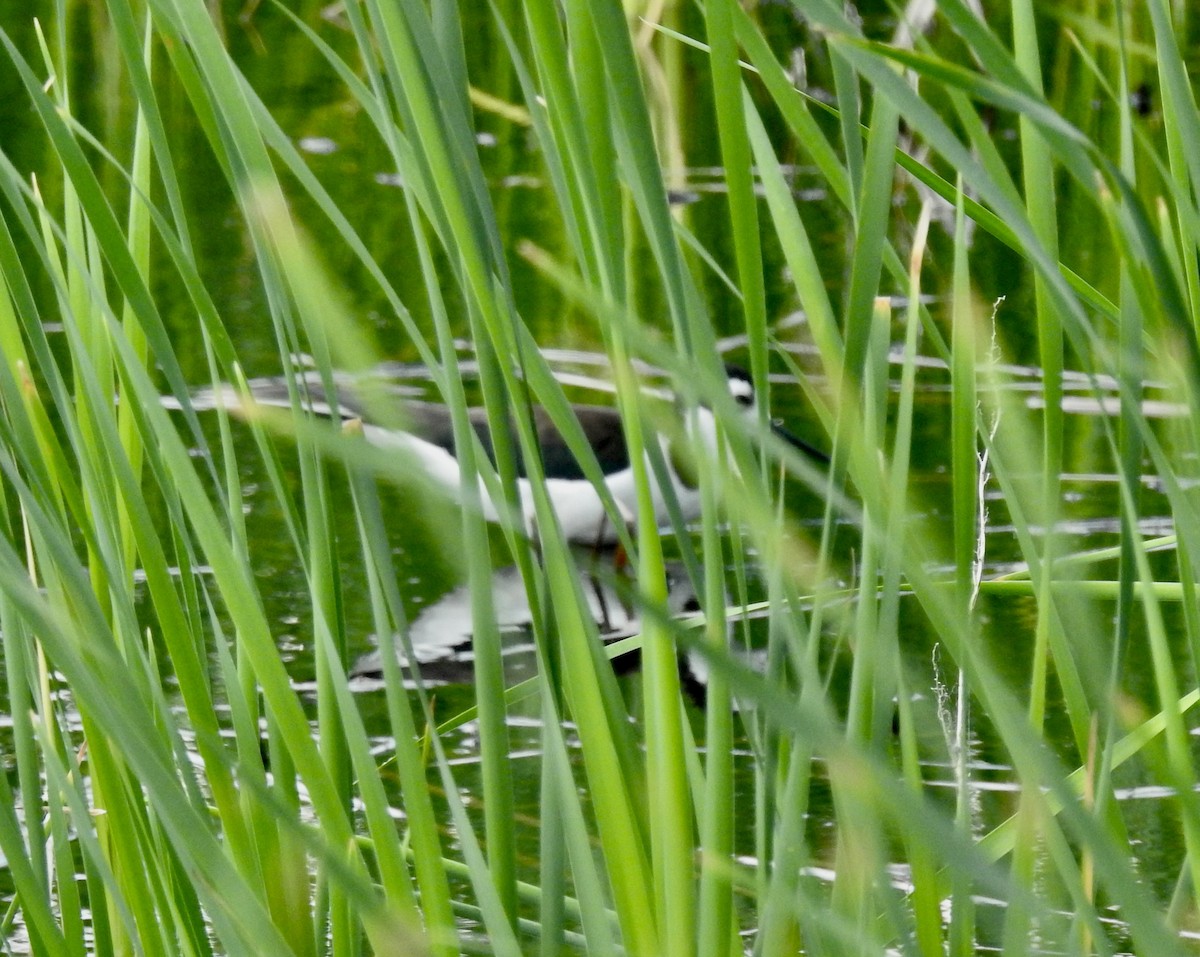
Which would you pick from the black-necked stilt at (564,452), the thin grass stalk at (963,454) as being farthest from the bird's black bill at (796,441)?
the thin grass stalk at (963,454)

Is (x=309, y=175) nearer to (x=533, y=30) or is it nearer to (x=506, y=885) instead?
(x=533, y=30)

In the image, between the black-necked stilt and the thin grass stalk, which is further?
the black-necked stilt

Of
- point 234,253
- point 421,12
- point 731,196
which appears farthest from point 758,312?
point 234,253

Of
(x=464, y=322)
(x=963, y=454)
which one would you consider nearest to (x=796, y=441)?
(x=464, y=322)

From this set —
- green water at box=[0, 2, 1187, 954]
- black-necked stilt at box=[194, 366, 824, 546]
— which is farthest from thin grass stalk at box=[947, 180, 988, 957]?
black-necked stilt at box=[194, 366, 824, 546]

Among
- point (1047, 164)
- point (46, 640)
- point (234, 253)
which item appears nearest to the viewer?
point (46, 640)

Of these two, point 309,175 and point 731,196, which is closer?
point 731,196

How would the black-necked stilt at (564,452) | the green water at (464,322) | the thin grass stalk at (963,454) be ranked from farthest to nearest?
the black-necked stilt at (564,452) → the green water at (464,322) → the thin grass stalk at (963,454)

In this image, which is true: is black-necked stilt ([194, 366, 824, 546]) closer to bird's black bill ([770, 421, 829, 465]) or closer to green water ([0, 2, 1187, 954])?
bird's black bill ([770, 421, 829, 465])

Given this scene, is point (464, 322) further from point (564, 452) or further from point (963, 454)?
point (963, 454)

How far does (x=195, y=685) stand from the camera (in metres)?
0.86

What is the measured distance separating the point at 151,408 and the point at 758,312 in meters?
0.25

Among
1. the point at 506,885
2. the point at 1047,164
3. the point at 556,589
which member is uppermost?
the point at 1047,164

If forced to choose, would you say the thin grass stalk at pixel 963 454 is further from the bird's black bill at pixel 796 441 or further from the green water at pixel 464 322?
the bird's black bill at pixel 796 441
